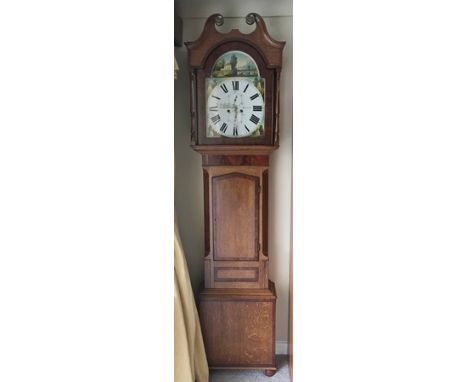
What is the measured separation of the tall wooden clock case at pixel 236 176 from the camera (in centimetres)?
180

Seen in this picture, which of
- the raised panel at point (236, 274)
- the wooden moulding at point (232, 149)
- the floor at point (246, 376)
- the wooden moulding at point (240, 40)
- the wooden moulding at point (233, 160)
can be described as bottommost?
the floor at point (246, 376)

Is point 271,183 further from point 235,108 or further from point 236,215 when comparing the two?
point 235,108

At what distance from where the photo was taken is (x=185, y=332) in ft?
5.33

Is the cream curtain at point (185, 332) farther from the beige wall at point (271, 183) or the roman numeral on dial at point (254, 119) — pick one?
the roman numeral on dial at point (254, 119)

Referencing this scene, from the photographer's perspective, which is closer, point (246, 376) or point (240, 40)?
point (240, 40)

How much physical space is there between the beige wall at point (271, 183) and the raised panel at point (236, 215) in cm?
22

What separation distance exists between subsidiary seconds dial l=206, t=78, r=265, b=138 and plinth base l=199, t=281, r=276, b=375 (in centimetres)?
74

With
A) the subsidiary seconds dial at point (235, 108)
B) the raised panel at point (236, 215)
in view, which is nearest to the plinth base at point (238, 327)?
the raised panel at point (236, 215)

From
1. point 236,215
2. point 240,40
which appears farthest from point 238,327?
point 240,40

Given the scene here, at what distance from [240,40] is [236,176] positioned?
0.60 meters

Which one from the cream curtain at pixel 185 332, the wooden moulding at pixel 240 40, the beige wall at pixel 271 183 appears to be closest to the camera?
the cream curtain at pixel 185 332
